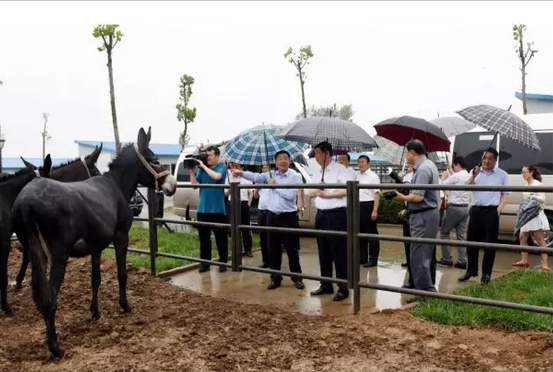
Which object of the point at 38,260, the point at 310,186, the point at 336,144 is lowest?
the point at 38,260

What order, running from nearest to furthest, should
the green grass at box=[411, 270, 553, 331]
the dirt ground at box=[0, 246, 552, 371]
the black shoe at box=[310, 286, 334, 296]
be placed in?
1. the dirt ground at box=[0, 246, 552, 371]
2. the green grass at box=[411, 270, 553, 331]
3. the black shoe at box=[310, 286, 334, 296]

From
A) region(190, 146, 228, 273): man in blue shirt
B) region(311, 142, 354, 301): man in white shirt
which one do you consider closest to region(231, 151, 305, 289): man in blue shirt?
region(311, 142, 354, 301): man in white shirt

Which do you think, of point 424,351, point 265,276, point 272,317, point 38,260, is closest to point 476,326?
point 424,351

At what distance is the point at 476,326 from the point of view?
407cm

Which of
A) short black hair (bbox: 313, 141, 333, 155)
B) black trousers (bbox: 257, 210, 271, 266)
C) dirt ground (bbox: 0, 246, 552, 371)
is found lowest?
dirt ground (bbox: 0, 246, 552, 371)

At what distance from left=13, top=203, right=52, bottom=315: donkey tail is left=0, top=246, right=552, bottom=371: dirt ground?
0.39 m

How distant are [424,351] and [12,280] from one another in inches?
199

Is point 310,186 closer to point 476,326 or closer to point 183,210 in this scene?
point 476,326

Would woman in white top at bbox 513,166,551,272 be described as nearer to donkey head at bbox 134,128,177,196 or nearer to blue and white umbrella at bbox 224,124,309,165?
blue and white umbrella at bbox 224,124,309,165

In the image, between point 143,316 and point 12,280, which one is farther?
point 12,280

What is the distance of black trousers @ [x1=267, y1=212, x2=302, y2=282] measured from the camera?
5840 mm

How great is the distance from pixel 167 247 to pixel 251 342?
4495 mm

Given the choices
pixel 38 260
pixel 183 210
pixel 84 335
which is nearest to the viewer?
pixel 38 260

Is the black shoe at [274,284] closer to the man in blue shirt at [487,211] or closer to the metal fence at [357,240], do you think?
the metal fence at [357,240]
